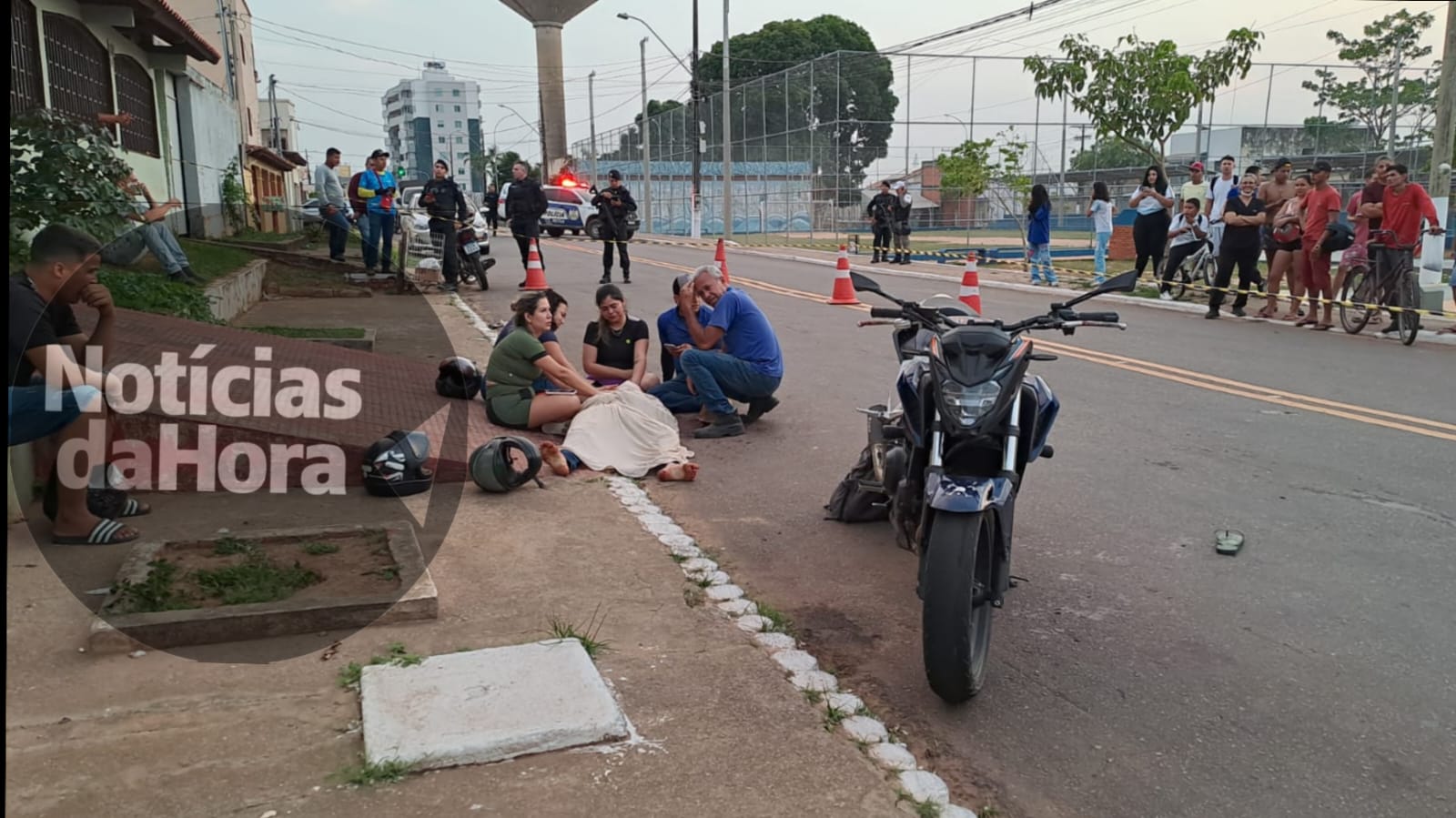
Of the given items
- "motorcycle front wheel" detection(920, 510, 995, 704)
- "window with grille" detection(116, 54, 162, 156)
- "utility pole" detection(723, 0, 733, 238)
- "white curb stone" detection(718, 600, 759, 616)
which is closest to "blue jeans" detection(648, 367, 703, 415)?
"white curb stone" detection(718, 600, 759, 616)

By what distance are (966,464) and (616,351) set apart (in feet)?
14.7

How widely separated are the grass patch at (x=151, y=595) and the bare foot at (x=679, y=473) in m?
2.80

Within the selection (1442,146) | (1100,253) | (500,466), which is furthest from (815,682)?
(1100,253)

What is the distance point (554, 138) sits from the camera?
5716cm

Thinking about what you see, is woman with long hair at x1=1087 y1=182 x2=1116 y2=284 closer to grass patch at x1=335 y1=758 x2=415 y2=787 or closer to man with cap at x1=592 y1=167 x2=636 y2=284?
man with cap at x1=592 y1=167 x2=636 y2=284

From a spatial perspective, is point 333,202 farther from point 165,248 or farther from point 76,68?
point 165,248

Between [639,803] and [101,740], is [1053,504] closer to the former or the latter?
[639,803]

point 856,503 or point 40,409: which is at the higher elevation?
point 40,409

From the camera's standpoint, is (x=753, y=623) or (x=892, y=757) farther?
(x=753, y=623)

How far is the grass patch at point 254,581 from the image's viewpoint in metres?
4.11

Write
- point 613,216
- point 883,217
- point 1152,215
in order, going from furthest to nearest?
point 883,217
point 613,216
point 1152,215

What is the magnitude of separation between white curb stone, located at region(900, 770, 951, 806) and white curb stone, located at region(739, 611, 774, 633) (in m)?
A: 1.09

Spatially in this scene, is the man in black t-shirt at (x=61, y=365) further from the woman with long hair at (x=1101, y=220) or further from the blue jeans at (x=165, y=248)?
the woman with long hair at (x=1101, y=220)

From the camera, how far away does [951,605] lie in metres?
3.35
